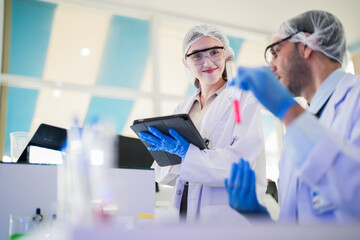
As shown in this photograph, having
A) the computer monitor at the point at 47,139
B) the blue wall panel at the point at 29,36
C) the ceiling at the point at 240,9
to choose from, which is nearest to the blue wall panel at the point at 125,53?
the ceiling at the point at 240,9

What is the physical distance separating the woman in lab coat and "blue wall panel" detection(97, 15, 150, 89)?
216 cm

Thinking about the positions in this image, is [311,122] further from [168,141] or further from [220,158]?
[168,141]

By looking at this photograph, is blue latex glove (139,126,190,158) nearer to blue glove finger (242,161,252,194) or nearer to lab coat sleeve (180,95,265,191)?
lab coat sleeve (180,95,265,191)

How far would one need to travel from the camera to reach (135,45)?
14.3 feet

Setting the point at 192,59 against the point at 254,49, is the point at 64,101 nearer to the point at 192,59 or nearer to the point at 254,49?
the point at 192,59

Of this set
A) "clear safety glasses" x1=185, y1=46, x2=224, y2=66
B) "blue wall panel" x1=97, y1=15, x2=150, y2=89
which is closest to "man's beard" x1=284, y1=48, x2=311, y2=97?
"clear safety glasses" x1=185, y1=46, x2=224, y2=66

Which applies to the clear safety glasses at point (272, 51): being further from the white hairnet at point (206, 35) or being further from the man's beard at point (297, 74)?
the white hairnet at point (206, 35)

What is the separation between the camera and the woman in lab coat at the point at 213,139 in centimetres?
161

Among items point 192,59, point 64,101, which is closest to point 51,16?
point 64,101

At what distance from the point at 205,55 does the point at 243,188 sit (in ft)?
3.06

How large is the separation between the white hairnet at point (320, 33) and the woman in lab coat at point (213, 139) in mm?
425

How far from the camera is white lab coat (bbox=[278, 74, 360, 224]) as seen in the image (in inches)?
36.9

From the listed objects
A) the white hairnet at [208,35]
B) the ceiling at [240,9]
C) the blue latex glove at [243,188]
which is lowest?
the blue latex glove at [243,188]

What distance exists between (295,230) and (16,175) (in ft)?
3.83
